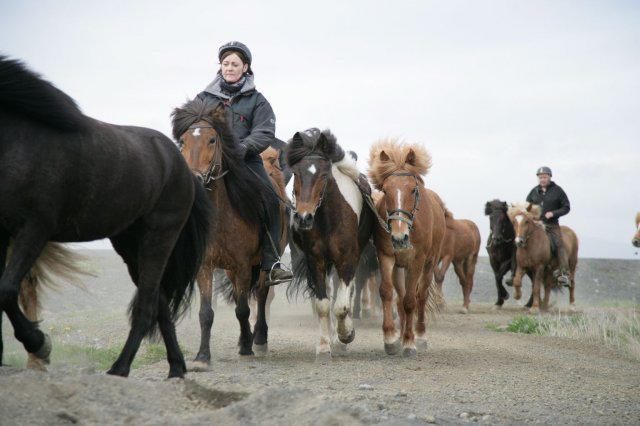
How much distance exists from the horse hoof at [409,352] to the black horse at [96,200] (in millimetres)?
3838

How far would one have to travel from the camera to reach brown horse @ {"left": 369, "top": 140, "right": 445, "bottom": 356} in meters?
10.2

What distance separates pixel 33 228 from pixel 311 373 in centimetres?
377

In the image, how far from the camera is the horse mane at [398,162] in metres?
10.7

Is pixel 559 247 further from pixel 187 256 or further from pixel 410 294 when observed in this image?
pixel 187 256

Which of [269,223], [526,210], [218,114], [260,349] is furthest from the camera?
[526,210]

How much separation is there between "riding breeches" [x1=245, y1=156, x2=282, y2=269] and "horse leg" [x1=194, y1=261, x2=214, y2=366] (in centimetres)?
78

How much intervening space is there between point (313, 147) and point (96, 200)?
4352 mm

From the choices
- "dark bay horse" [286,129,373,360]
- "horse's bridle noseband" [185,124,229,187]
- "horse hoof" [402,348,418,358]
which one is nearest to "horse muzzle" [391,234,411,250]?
"dark bay horse" [286,129,373,360]

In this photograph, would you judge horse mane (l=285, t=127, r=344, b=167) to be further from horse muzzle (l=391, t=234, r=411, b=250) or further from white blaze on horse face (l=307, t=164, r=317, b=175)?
horse muzzle (l=391, t=234, r=411, b=250)

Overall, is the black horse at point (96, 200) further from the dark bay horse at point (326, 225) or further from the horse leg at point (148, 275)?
the dark bay horse at point (326, 225)

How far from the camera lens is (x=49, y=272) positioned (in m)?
7.36

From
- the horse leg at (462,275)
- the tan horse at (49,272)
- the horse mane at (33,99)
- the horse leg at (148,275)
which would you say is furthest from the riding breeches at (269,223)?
the horse leg at (462,275)

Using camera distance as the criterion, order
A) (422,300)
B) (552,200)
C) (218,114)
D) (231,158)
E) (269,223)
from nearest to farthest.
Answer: (218,114) < (231,158) < (269,223) < (422,300) < (552,200)

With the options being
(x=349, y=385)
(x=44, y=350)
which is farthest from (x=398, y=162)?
(x=44, y=350)
